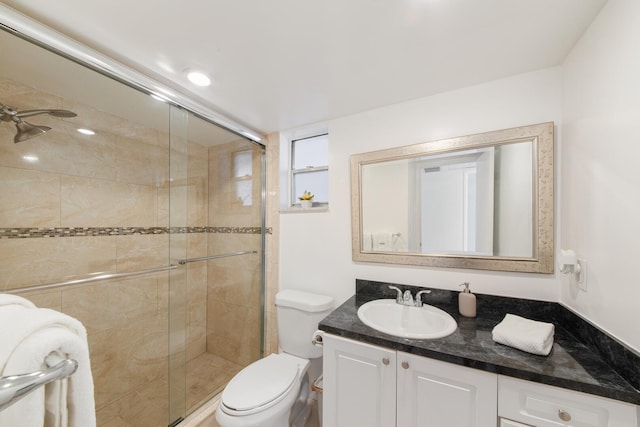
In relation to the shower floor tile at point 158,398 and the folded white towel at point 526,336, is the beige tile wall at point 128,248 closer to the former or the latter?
the shower floor tile at point 158,398

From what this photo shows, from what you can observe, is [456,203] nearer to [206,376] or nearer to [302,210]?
[302,210]

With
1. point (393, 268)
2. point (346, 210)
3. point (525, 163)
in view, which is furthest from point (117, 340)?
point (525, 163)

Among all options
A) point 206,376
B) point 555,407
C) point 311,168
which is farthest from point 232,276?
point 555,407

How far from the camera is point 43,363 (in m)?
0.40

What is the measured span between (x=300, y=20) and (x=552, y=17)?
99cm

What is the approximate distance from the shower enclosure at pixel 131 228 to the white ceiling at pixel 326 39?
0.87ft

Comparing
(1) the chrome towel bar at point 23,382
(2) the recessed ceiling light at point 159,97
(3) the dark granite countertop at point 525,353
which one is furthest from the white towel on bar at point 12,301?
(2) the recessed ceiling light at point 159,97

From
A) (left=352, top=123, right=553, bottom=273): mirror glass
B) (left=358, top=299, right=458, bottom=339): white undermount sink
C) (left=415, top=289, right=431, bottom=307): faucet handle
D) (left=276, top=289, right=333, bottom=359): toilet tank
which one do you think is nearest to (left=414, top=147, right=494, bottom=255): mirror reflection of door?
(left=352, top=123, right=553, bottom=273): mirror glass

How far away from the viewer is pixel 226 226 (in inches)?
83.8

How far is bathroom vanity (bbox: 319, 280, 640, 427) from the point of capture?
0.81m

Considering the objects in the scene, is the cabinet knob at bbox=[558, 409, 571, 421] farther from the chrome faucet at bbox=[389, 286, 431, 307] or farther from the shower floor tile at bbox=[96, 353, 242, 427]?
the shower floor tile at bbox=[96, 353, 242, 427]

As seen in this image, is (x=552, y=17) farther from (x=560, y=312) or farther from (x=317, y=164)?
(x=317, y=164)

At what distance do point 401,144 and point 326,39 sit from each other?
80cm

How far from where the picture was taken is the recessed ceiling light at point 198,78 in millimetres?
1309
